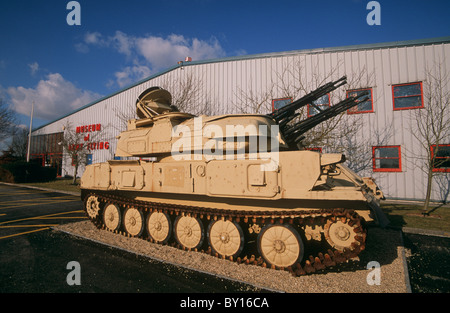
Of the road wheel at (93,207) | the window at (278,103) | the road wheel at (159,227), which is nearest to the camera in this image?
the road wheel at (159,227)

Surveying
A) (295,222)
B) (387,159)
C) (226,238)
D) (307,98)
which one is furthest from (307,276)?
(387,159)

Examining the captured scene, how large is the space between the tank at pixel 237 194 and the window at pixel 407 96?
372 inches

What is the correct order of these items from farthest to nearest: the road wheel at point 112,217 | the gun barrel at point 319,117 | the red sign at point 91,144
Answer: the red sign at point 91,144
the road wheel at point 112,217
the gun barrel at point 319,117

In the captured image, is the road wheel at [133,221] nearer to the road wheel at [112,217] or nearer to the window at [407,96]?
the road wheel at [112,217]

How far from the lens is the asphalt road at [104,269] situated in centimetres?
392

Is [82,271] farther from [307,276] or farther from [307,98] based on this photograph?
[307,98]

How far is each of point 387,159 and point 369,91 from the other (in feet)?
14.0

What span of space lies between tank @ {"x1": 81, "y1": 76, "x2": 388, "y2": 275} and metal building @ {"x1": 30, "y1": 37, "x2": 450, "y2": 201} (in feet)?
20.9

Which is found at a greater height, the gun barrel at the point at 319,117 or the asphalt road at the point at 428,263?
the gun barrel at the point at 319,117

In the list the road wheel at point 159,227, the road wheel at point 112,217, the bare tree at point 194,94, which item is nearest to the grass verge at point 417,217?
the road wheel at point 159,227
